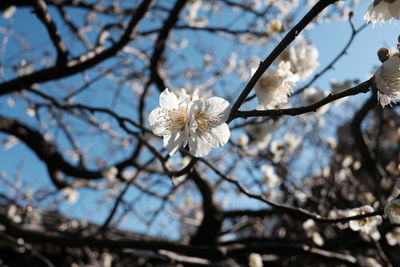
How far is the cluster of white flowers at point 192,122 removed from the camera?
102cm

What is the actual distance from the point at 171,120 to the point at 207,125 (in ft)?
0.46

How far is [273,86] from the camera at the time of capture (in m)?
1.39

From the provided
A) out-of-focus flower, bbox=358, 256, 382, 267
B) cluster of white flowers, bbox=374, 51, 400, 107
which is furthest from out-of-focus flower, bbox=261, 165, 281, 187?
cluster of white flowers, bbox=374, 51, 400, 107

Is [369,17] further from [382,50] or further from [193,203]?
[193,203]

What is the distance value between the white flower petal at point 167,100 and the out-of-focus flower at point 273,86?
421 mm

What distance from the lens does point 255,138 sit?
118 inches

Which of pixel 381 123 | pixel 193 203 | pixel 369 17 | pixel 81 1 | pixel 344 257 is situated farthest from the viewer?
pixel 193 203

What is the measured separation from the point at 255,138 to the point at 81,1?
2.48 meters

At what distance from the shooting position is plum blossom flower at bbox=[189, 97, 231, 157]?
1.01m

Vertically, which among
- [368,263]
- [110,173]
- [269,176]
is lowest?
[368,263]

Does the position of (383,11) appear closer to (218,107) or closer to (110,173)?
(218,107)

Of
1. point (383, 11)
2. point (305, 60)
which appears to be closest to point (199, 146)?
point (383, 11)

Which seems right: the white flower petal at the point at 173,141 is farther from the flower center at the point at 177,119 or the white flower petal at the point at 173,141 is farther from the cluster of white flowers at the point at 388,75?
the cluster of white flowers at the point at 388,75

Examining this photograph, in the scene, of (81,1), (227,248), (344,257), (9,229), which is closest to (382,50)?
(344,257)
